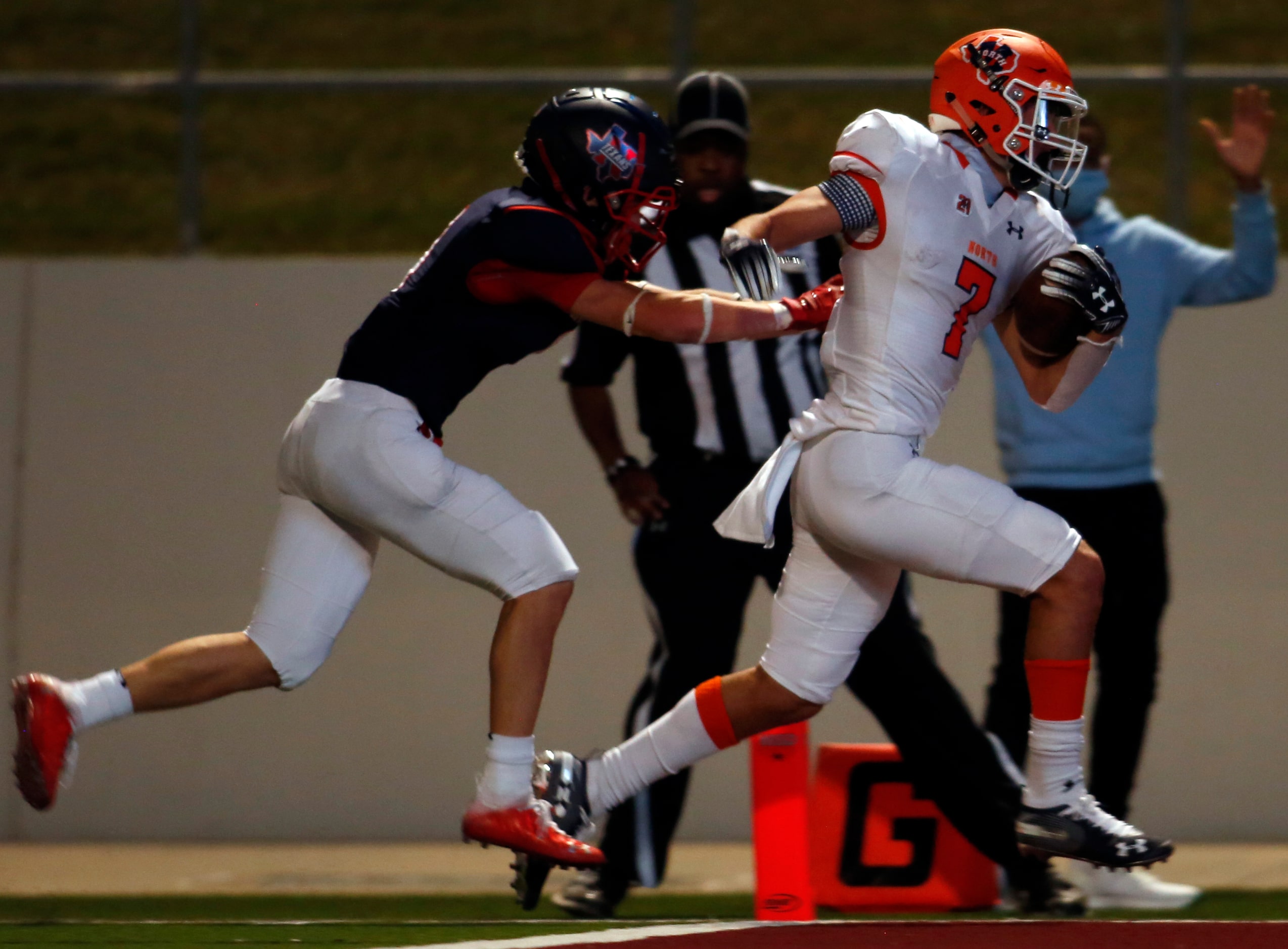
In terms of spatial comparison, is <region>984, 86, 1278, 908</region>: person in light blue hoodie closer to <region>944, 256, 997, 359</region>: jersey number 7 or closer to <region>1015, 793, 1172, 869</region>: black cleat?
<region>944, 256, 997, 359</region>: jersey number 7

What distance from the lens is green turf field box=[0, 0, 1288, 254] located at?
7023mm

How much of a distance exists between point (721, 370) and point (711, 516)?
384 millimetres

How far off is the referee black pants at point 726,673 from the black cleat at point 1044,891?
59 mm

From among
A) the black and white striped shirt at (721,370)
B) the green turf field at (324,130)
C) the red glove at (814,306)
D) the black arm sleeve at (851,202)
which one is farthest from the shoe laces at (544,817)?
the green turf field at (324,130)

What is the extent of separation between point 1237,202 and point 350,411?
260cm

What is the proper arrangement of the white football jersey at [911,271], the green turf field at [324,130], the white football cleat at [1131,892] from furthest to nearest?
the green turf field at [324,130], the white football cleat at [1131,892], the white football jersey at [911,271]

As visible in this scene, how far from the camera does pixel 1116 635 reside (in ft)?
16.8

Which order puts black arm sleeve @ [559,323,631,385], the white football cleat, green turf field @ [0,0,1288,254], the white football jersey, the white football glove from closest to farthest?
the white football glove, the white football jersey, the white football cleat, black arm sleeve @ [559,323,631,385], green turf field @ [0,0,1288,254]

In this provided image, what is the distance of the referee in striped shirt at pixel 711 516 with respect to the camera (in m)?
4.73

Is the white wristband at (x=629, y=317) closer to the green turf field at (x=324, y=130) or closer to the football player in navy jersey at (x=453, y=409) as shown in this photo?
the football player in navy jersey at (x=453, y=409)

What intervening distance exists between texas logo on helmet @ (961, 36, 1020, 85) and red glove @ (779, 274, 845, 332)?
1.69 feet

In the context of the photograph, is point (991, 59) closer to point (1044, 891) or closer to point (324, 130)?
point (1044, 891)

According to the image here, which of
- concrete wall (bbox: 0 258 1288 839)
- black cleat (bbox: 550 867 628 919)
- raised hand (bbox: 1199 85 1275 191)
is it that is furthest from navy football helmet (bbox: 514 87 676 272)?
concrete wall (bbox: 0 258 1288 839)

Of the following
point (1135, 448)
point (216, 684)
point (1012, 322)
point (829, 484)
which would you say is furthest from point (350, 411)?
point (1135, 448)
